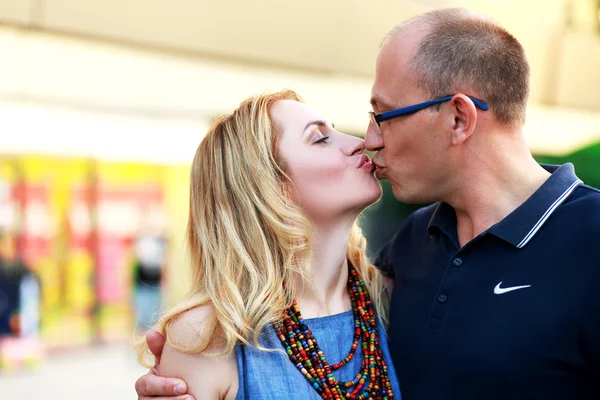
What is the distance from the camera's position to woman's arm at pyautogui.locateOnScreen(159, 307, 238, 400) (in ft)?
7.00

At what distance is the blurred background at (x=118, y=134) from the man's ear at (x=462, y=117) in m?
2.99

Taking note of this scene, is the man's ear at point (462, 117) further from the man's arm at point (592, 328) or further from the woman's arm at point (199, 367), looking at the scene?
the woman's arm at point (199, 367)

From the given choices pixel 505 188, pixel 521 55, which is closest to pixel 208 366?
pixel 505 188

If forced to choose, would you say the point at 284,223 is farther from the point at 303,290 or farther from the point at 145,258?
the point at 145,258

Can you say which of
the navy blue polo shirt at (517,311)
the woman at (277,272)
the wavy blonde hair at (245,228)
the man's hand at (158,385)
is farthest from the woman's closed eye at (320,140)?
the man's hand at (158,385)

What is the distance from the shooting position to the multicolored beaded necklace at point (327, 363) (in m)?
2.21

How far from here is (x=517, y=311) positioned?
2100mm

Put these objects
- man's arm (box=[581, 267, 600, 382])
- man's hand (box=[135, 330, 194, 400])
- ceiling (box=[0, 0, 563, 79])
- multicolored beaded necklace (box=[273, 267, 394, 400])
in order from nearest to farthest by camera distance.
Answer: man's arm (box=[581, 267, 600, 382]), man's hand (box=[135, 330, 194, 400]), multicolored beaded necklace (box=[273, 267, 394, 400]), ceiling (box=[0, 0, 563, 79])

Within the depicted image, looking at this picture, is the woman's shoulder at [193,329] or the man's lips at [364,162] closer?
the woman's shoulder at [193,329]

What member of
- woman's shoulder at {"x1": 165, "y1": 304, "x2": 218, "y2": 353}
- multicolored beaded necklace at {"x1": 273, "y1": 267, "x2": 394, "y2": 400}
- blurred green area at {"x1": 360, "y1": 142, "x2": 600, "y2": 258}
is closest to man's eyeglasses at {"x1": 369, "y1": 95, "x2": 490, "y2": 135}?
multicolored beaded necklace at {"x1": 273, "y1": 267, "x2": 394, "y2": 400}

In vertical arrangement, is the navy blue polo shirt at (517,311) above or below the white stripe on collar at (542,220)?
below

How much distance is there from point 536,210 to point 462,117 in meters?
0.39

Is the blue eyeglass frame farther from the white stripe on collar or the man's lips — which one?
the white stripe on collar

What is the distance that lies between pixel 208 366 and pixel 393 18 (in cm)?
552
